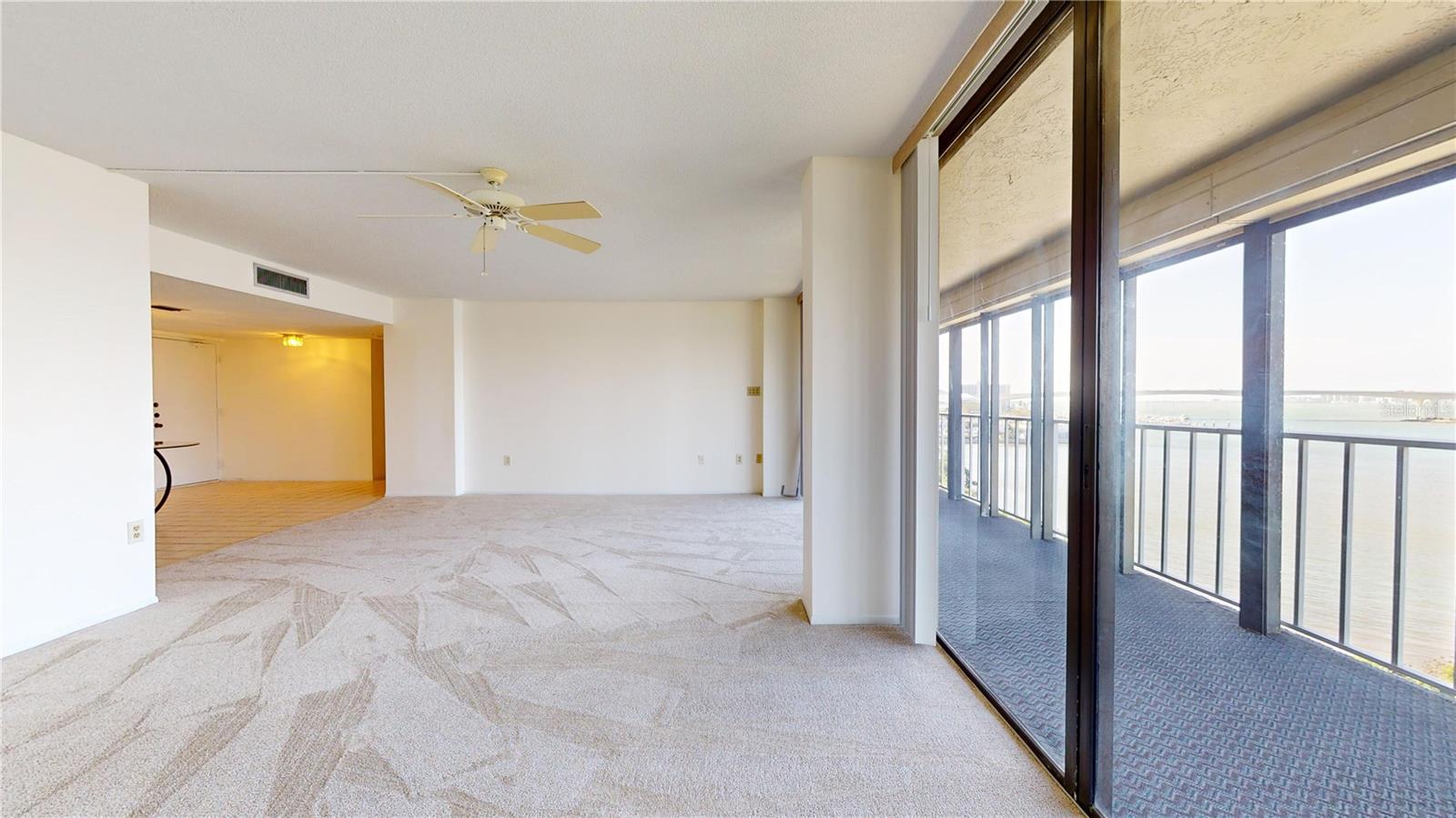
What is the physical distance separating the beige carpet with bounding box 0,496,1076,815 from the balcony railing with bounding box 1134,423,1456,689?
1.01 meters

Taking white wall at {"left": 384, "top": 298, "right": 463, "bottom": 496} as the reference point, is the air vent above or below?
above

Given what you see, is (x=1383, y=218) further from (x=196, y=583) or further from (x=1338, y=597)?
(x=196, y=583)

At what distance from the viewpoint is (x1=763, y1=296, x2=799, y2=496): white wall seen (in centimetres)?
638

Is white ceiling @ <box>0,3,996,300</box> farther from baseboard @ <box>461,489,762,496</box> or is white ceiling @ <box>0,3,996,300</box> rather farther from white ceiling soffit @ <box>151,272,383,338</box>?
baseboard @ <box>461,489,762,496</box>

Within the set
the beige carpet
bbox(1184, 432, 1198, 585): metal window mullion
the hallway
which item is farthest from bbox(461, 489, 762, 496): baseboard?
bbox(1184, 432, 1198, 585): metal window mullion

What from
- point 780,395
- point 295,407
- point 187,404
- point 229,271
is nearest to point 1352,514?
point 780,395

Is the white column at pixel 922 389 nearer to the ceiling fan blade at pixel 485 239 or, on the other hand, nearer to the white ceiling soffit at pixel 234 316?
the ceiling fan blade at pixel 485 239

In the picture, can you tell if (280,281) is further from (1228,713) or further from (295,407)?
(1228,713)

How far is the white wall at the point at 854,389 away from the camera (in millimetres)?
2715

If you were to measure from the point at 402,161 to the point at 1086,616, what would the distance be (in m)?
3.67

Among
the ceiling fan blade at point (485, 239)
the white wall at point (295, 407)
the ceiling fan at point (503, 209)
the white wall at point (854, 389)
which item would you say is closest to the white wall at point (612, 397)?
the white wall at point (295, 407)

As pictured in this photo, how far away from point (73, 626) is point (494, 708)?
267cm

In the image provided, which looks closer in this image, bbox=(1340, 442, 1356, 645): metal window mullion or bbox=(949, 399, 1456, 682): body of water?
bbox=(949, 399, 1456, 682): body of water

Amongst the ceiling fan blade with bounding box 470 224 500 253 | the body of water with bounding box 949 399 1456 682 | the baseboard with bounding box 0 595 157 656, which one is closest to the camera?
the body of water with bounding box 949 399 1456 682
